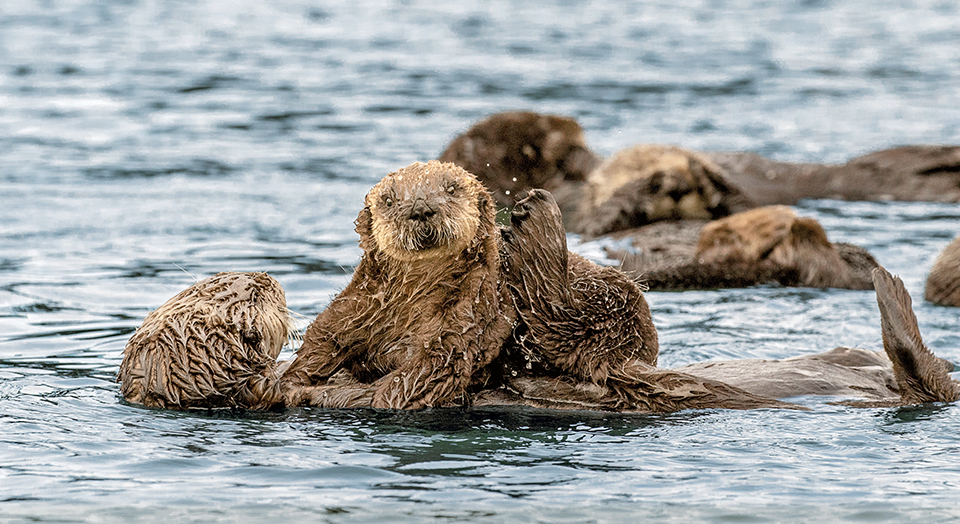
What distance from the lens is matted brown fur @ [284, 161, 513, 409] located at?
4.41 m

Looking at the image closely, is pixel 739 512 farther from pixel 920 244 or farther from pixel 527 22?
pixel 527 22

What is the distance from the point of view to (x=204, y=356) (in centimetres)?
454

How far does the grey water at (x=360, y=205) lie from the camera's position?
3828 mm

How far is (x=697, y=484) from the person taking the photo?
3.87m

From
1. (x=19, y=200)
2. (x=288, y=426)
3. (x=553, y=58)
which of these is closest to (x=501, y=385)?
(x=288, y=426)

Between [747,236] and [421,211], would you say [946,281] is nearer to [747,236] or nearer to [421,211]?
[747,236]

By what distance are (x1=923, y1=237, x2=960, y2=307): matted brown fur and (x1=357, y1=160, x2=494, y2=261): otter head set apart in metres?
4.06

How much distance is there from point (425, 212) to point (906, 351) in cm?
201

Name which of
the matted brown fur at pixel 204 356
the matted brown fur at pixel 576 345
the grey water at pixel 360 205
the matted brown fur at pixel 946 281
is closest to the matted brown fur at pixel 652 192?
the grey water at pixel 360 205

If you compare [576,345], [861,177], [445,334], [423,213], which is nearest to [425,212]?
[423,213]

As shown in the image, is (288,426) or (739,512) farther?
(288,426)

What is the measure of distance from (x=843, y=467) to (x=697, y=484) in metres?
0.57

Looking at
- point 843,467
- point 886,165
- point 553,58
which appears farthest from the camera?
point 553,58

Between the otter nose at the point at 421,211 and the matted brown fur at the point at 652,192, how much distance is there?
201 inches
